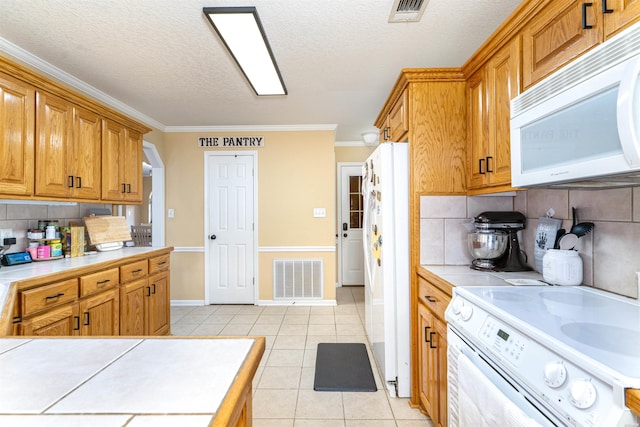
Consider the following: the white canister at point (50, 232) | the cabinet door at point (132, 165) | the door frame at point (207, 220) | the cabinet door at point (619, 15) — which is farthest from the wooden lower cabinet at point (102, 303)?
the cabinet door at point (619, 15)

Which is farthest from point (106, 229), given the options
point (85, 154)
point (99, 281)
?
point (99, 281)

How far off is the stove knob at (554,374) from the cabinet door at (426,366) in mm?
932

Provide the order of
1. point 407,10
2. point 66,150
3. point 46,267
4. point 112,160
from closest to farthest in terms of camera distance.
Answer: point 407,10
point 46,267
point 66,150
point 112,160

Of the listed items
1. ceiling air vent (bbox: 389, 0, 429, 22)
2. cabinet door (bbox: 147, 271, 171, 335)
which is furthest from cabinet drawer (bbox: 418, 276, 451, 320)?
cabinet door (bbox: 147, 271, 171, 335)

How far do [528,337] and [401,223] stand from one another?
3.82ft

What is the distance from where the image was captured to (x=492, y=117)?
5.49 feet

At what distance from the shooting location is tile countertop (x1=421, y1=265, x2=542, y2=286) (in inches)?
60.3

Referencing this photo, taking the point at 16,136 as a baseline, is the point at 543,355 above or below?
below

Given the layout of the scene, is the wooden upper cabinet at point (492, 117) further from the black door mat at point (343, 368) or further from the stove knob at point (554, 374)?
the black door mat at point (343, 368)

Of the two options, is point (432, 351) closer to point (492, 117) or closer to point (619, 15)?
point (492, 117)

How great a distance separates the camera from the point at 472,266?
6.24ft

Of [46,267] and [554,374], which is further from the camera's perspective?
[46,267]

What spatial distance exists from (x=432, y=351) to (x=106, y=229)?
287 cm

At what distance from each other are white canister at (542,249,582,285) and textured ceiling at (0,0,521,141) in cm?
145
